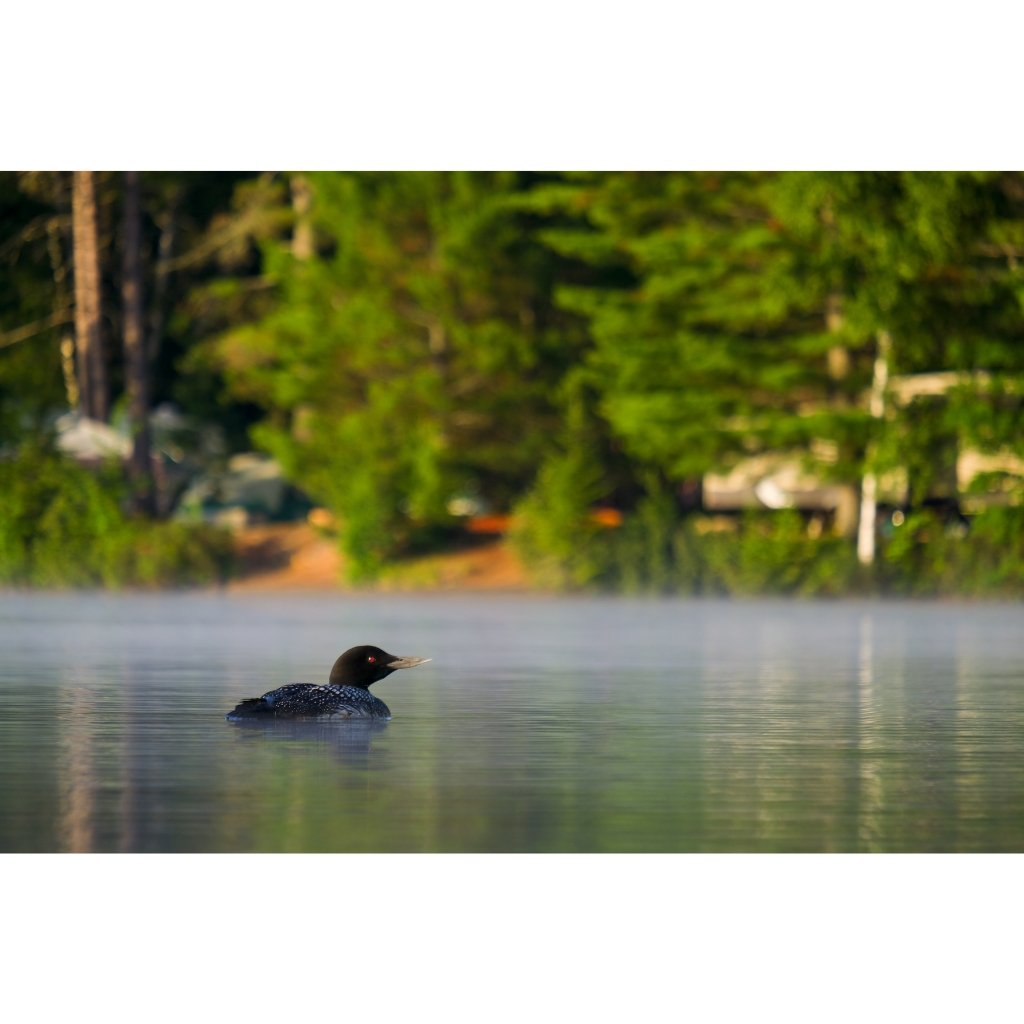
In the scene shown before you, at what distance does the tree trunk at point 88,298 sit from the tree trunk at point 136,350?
26.5 inches

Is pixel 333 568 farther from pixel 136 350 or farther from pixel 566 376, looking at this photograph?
pixel 136 350

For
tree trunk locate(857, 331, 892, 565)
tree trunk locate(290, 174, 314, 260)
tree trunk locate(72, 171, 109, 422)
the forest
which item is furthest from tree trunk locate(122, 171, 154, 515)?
tree trunk locate(857, 331, 892, 565)

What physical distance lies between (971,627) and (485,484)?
2019 centimetres

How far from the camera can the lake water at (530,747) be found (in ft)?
35.7

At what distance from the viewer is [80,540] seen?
45656 millimetres

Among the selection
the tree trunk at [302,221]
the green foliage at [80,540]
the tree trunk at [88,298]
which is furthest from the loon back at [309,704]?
the tree trunk at [302,221]

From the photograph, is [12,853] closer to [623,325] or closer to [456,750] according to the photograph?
[456,750]

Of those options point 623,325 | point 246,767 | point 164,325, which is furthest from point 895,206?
point 246,767

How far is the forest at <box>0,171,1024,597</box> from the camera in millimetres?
40438

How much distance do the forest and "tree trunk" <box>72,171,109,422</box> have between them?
0.09 meters

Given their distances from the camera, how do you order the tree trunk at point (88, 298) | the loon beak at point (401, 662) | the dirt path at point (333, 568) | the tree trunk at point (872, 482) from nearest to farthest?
the loon beak at point (401, 662) < the tree trunk at point (872, 482) < the dirt path at point (333, 568) < the tree trunk at point (88, 298)

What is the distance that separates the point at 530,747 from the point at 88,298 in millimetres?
37992

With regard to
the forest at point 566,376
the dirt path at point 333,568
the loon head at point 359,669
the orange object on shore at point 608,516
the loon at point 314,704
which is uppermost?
the forest at point 566,376

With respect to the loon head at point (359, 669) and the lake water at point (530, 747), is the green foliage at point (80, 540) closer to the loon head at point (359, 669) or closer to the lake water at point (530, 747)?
the lake water at point (530, 747)
